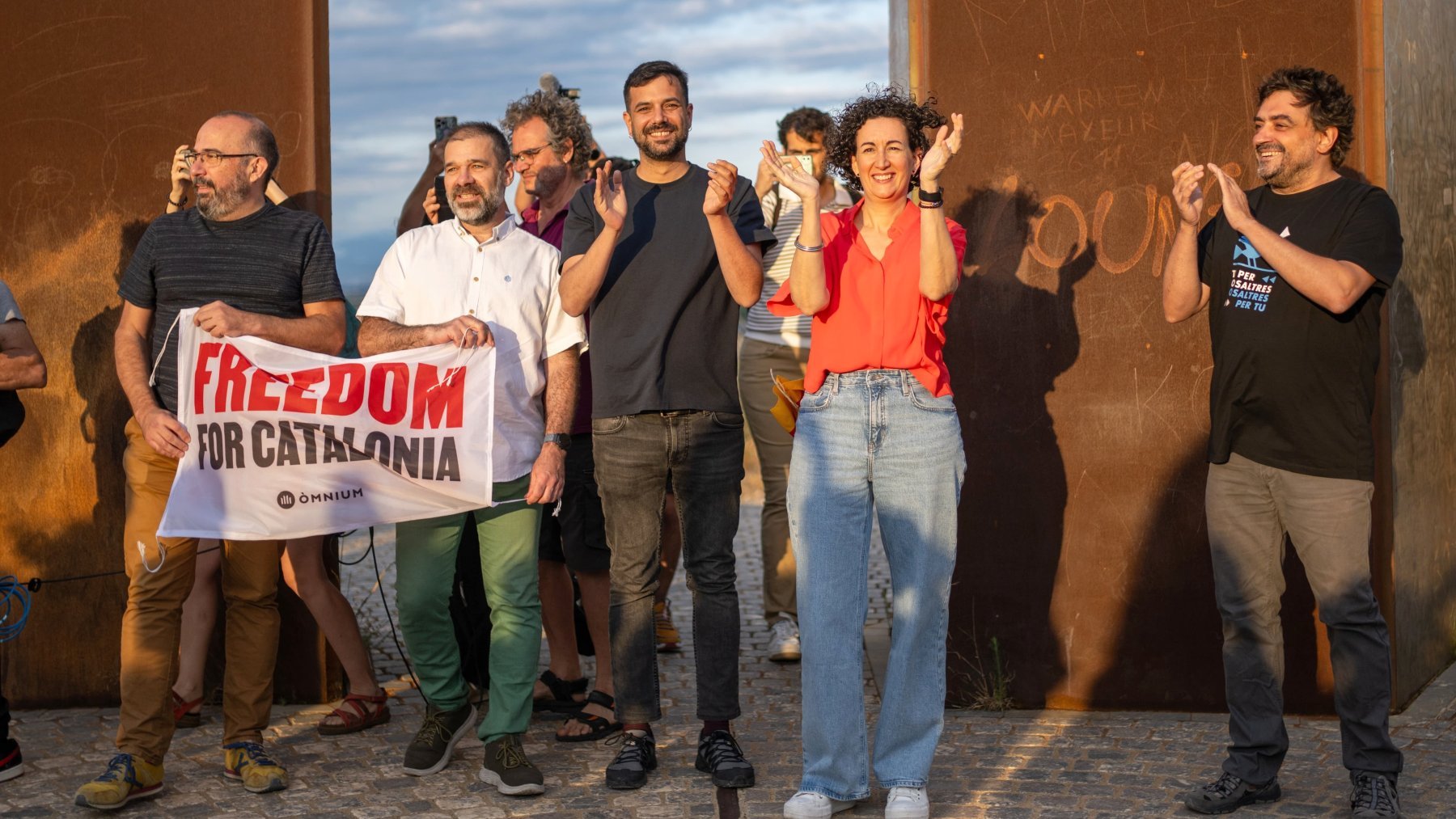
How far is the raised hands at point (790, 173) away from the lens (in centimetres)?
468

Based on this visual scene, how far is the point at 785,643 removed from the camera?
7121 mm

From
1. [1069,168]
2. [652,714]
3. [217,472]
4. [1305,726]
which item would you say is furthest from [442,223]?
[1305,726]

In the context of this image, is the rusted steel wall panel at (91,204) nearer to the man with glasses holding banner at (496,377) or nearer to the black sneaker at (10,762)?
the black sneaker at (10,762)

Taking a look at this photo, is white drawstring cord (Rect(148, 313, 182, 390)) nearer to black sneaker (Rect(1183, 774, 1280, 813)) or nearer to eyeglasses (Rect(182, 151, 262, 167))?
eyeglasses (Rect(182, 151, 262, 167))

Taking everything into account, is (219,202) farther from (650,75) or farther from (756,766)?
(756,766)

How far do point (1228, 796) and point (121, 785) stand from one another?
11.8 feet

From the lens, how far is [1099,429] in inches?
238

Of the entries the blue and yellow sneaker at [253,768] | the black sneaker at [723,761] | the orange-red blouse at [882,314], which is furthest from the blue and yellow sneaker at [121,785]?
the orange-red blouse at [882,314]

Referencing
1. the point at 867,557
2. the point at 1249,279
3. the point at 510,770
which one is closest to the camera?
the point at 867,557

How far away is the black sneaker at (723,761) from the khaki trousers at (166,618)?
157 cm

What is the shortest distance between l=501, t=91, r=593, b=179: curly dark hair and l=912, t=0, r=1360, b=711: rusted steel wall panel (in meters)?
1.46

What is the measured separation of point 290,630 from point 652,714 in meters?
1.91

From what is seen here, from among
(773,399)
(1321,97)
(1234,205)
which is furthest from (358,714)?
(1321,97)

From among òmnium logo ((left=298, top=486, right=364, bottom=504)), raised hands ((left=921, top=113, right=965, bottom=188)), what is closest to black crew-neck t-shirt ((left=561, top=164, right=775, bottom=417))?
raised hands ((left=921, top=113, right=965, bottom=188))
